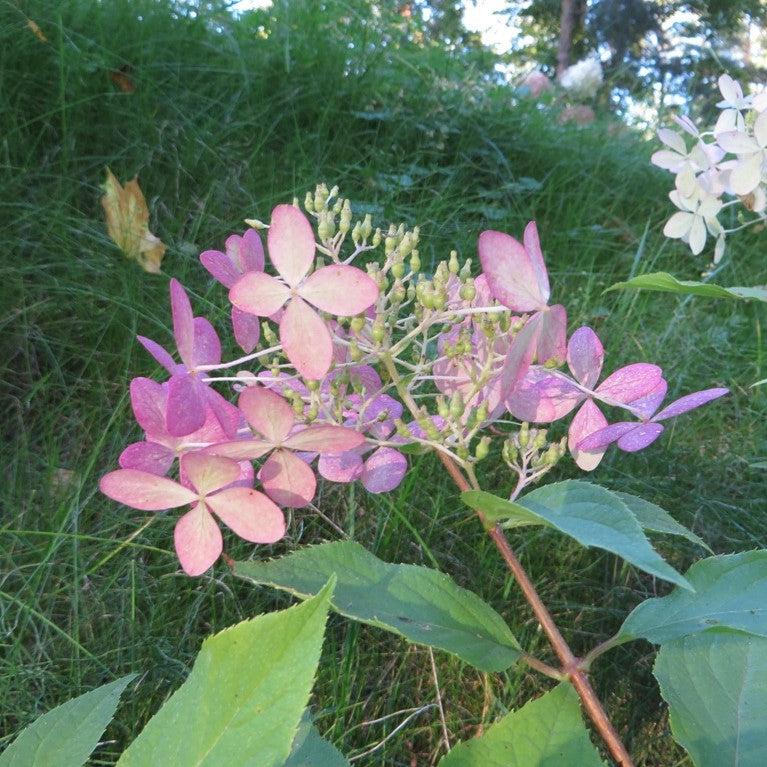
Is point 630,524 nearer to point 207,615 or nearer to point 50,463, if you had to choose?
point 207,615

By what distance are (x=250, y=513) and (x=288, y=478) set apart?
42mm

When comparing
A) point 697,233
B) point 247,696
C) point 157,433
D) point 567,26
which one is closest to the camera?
point 247,696

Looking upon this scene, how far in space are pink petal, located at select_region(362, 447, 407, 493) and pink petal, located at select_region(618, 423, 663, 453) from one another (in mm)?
194

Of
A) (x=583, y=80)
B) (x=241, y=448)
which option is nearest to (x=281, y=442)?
(x=241, y=448)

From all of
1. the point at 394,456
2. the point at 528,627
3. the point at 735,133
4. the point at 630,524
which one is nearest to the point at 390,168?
the point at 735,133

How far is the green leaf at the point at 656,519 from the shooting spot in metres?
0.63

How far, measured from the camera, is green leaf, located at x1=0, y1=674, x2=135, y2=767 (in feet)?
1.73

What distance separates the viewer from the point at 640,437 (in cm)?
68

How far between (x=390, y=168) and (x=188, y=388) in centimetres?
175

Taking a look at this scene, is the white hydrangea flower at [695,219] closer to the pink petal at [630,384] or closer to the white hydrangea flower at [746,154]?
the white hydrangea flower at [746,154]

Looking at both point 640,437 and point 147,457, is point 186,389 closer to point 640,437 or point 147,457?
point 147,457

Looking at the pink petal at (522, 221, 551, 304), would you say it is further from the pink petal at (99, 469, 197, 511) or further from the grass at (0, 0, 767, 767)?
the grass at (0, 0, 767, 767)

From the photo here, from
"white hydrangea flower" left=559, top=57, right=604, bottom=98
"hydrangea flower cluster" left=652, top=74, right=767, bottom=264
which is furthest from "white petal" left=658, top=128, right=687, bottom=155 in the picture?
"white hydrangea flower" left=559, top=57, right=604, bottom=98

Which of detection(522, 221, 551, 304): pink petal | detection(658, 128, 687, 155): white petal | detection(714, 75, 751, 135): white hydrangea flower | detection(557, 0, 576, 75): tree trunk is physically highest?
detection(557, 0, 576, 75): tree trunk
